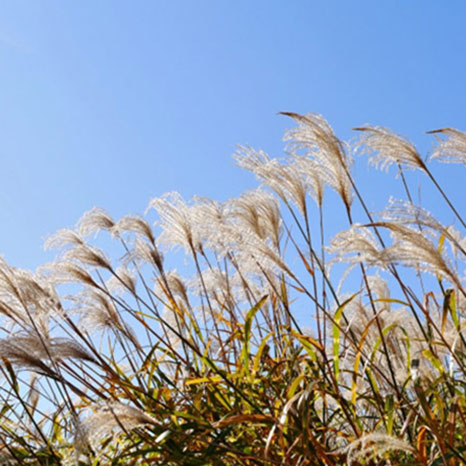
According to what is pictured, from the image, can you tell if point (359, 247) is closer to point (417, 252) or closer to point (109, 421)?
point (417, 252)

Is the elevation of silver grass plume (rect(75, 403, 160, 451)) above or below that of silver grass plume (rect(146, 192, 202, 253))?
below

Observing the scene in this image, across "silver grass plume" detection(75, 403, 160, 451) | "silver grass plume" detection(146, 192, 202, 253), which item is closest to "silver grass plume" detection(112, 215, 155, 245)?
"silver grass plume" detection(146, 192, 202, 253)

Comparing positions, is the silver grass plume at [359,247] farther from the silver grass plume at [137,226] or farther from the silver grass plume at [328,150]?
the silver grass plume at [137,226]

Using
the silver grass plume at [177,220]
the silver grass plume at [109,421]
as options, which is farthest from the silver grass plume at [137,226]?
the silver grass plume at [109,421]

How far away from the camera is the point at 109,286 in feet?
11.6

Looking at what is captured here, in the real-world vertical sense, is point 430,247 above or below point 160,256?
below

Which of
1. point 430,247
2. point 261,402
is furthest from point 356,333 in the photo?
point 430,247

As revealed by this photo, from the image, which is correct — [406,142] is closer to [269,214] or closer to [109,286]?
[269,214]

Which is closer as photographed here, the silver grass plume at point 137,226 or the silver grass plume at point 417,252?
the silver grass plume at point 417,252

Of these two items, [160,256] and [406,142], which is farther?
[160,256]

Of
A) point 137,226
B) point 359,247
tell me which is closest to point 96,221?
point 137,226

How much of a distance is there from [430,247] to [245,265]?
1189mm

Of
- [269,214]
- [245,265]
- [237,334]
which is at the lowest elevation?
[237,334]

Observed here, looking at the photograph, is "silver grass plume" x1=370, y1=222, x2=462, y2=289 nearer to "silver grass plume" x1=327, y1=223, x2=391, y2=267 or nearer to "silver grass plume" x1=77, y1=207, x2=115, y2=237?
"silver grass plume" x1=327, y1=223, x2=391, y2=267
